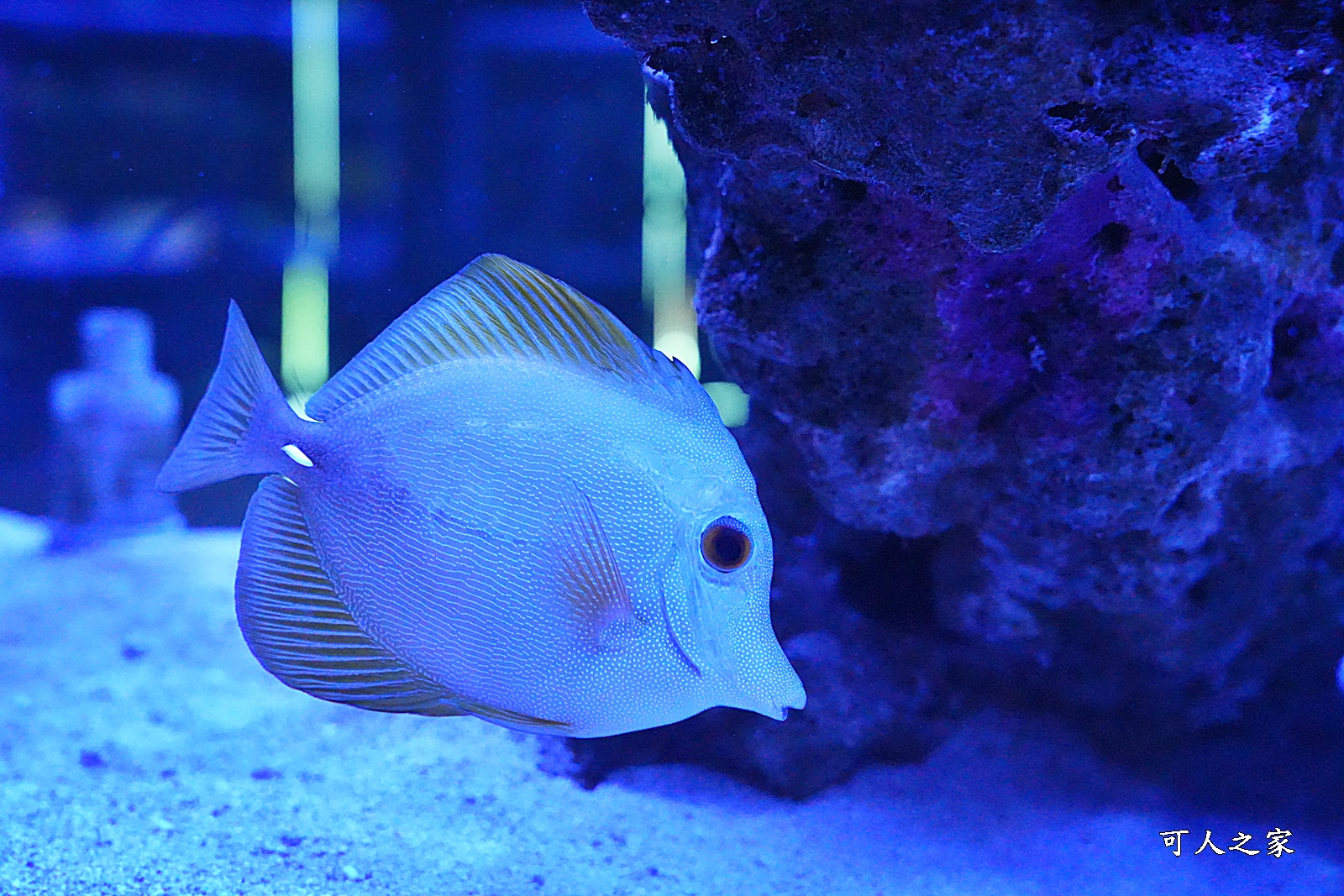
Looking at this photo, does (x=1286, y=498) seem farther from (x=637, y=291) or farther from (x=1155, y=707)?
(x=637, y=291)

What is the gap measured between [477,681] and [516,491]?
22cm

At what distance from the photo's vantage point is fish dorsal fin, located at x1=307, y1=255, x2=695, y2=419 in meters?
1.10

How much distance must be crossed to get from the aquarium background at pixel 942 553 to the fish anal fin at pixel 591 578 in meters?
0.71

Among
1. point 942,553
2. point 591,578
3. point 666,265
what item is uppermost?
point 591,578

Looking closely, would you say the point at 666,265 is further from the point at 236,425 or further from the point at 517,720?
the point at 517,720

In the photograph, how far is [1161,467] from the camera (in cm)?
176

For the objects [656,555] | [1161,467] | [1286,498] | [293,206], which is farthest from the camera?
[293,206]

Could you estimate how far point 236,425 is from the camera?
3.75ft

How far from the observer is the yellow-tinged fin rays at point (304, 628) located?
1.11m

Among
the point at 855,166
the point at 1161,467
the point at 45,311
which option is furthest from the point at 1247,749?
the point at 45,311

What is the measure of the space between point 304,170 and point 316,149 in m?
0.12
